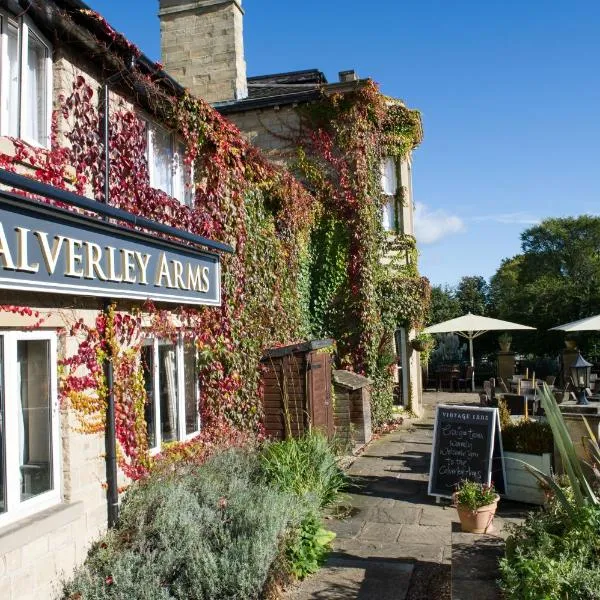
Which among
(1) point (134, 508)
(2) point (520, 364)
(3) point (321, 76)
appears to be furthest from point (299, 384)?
(2) point (520, 364)

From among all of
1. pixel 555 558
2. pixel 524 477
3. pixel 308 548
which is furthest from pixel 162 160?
pixel 555 558

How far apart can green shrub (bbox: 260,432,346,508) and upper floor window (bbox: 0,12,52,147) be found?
4.42 metres

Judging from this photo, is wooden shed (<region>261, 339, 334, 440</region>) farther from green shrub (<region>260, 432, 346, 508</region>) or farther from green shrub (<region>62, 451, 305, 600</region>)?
green shrub (<region>62, 451, 305, 600</region>)

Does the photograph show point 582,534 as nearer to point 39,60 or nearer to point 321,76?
point 39,60

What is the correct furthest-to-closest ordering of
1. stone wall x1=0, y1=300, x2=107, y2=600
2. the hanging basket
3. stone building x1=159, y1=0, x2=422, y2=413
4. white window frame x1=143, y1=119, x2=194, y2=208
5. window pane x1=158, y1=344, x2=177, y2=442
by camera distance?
the hanging basket → stone building x1=159, y1=0, x2=422, y2=413 → white window frame x1=143, y1=119, x2=194, y2=208 → window pane x1=158, y1=344, x2=177, y2=442 → stone wall x1=0, y1=300, x2=107, y2=600

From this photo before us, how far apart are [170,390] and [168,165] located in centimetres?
307

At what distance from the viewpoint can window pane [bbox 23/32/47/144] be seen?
224 inches

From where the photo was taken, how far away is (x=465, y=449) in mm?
8031

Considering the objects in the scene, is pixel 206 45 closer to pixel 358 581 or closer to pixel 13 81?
pixel 13 81

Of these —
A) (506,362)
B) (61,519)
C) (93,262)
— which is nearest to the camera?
(93,262)

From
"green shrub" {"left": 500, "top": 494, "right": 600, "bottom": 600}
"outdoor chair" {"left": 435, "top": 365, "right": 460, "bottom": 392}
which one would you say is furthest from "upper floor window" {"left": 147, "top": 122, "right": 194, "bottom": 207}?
"outdoor chair" {"left": 435, "top": 365, "right": 460, "bottom": 392}

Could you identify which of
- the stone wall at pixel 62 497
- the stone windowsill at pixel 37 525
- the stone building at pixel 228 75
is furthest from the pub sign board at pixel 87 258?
the stone building at pixel 228 75

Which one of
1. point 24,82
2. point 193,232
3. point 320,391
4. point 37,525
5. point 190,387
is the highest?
point 24,82

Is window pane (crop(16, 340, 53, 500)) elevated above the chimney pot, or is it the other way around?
the chimney pot
